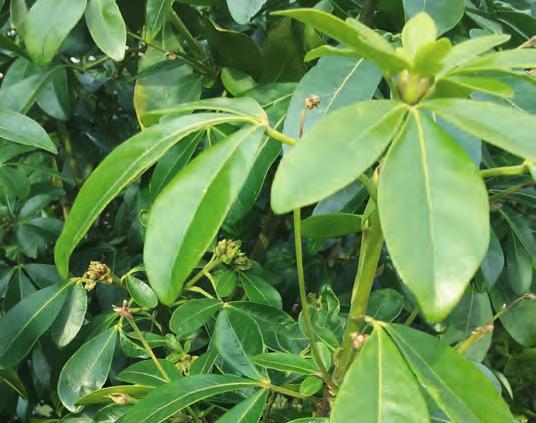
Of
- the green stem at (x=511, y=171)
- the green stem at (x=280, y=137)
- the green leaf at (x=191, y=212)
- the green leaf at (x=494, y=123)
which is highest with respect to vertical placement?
the green leaf at (x=494, y=123)

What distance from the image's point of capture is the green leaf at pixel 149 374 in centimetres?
81

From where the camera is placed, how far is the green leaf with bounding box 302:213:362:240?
70 cm

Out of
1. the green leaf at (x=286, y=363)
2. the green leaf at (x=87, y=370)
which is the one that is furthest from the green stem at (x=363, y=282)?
the green leaf at (x=87, y=370)

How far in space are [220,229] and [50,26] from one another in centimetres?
→ 36

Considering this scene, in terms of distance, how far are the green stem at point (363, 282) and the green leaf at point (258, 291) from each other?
1.04 ft

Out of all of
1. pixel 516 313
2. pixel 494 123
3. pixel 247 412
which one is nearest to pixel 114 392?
pixel 247 412

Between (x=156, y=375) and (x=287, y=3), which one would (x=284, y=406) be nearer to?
(x=156, y=375)

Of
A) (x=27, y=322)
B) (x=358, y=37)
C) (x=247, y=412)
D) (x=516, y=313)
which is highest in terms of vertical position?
(x=358, y=37)

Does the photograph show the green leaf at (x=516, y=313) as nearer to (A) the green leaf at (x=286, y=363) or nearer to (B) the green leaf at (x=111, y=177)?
(A) the green leaf at (x=286, y=363)

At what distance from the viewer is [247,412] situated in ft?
2.15

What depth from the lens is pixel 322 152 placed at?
0.42 metres

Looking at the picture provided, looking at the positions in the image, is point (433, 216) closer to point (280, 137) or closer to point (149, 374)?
point (280, 137)

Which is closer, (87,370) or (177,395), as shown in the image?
(177,395)

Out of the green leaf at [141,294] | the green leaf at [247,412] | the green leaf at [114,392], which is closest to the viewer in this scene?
the green leaf at [247,412]
